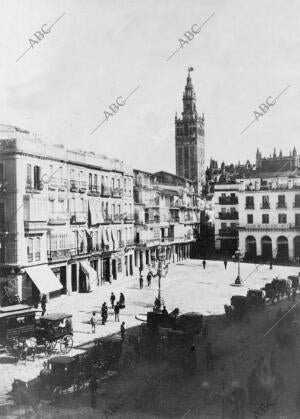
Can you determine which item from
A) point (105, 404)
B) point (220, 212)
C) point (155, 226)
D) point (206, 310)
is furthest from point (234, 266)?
point (105, 404)

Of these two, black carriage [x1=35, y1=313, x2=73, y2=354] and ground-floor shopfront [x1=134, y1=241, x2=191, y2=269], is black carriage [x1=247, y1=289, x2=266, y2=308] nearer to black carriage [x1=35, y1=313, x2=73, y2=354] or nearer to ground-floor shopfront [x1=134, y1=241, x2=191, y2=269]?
black carriage [x1=35, y1=313, x2=73, y2=354]

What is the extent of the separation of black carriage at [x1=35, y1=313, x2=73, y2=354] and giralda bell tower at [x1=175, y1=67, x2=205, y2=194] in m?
109

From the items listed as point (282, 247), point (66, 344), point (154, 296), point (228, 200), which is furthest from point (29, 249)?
point (228, 200)

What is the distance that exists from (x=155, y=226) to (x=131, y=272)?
35.6ft

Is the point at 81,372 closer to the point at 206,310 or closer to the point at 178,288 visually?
the point at 206,310

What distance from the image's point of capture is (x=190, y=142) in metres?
135

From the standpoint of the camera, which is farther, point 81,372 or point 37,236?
point 37,236

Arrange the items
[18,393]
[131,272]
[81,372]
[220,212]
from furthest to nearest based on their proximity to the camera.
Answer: [220,212], [131,272], [81,372], [18,393]

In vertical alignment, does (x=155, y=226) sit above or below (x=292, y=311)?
above

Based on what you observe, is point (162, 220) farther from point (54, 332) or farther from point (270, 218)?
point (54, 332)

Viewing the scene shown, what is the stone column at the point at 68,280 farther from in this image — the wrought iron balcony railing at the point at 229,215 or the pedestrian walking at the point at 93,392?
the wrought iron balcony railing at the point at 229,215

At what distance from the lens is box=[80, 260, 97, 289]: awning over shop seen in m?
43.4

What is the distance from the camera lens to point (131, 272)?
180 ft

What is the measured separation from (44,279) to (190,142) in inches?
4050
